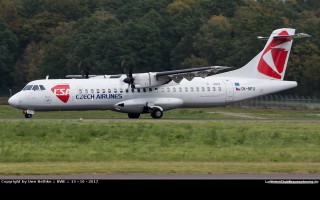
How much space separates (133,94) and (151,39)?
126ft

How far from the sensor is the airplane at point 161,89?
41312mm

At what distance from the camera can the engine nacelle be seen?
141 ft

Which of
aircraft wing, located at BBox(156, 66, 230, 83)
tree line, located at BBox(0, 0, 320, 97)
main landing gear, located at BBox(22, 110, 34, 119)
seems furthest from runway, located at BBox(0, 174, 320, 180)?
tree line, located at BBox(0, 0, 320, 97)

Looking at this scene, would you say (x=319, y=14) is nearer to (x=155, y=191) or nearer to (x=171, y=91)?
(x=171, y=91)

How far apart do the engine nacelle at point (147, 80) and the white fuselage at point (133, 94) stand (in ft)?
1.06

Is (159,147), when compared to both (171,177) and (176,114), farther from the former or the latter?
(176,114)

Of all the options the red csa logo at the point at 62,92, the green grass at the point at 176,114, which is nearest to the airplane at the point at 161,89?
the red csa logo at the point at 62,92

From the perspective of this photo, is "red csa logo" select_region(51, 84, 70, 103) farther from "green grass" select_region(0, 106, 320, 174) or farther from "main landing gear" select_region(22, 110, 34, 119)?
"green grass" select_region(0, 106, 320, 174)

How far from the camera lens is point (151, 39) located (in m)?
80.9

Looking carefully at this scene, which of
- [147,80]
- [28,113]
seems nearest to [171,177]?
[28,113]

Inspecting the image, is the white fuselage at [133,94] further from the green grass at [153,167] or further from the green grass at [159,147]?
the green grass at [153,167]

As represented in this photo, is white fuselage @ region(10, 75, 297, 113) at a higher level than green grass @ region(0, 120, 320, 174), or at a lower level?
higher

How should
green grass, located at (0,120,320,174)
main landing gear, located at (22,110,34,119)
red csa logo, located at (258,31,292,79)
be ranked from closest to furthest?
1. green grass, located at (0,120,320,174)
2. main landing gear, located at (22,110,34,119)
3. red csa logo, located at (258,31,292,79)

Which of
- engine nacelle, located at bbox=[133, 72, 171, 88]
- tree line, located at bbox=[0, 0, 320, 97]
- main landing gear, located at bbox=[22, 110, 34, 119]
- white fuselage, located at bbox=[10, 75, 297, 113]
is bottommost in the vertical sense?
main landing gear, located at bbox=[22, 110, 34, 119]
